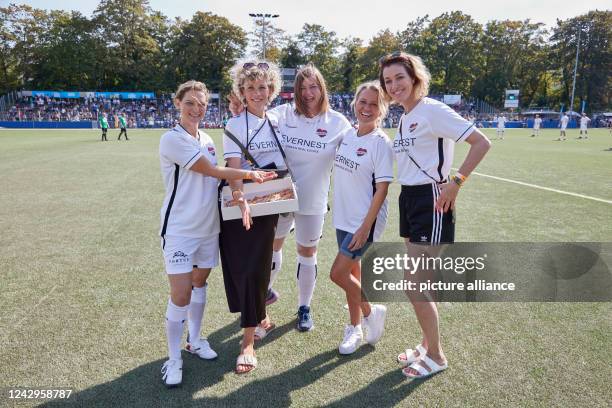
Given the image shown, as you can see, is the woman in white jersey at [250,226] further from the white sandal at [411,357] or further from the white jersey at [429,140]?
the white sandal at [411,357]

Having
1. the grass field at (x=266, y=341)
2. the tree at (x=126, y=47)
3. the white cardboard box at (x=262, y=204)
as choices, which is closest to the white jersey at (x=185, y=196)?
A: the white cardboard box at (x=262, y=204)

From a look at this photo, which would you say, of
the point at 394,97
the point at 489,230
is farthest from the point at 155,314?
the point at 489,230

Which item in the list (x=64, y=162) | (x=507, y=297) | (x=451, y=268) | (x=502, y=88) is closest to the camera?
(x=451, y=268)

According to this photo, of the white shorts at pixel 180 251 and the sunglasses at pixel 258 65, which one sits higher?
the sunglasses at pixel 258 65

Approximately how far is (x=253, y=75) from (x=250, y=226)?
1170 mm

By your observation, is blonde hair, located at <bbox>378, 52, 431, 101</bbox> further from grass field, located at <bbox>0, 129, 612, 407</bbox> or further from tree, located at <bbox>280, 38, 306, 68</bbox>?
tree, located at <bbox>280, 38, 306, 68</bbox>

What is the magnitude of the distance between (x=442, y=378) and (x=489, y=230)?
4.11 metres

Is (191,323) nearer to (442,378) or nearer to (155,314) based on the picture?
(155,314)

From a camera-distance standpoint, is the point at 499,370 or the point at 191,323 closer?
the point at 499,370

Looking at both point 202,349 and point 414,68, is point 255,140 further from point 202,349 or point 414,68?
point 202,349

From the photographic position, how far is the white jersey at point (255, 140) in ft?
10.2

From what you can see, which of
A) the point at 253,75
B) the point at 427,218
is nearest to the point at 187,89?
the point at 253,75

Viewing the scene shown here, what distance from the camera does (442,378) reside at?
292 centimetres

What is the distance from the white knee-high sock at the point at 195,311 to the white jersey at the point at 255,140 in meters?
1.07
